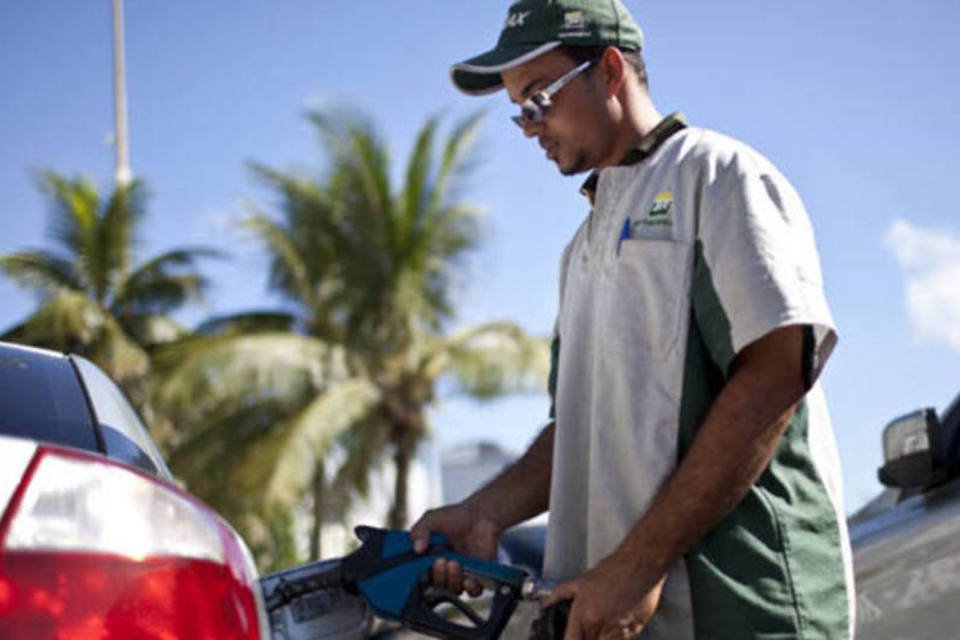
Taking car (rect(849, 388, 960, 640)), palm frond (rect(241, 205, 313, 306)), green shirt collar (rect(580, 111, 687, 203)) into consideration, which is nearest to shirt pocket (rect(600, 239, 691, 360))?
green shirt collar (rect(580, 111, 687, 203))

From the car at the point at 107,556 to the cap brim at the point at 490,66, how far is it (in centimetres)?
112

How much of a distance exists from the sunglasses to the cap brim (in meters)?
0.06

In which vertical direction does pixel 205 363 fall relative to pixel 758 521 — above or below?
below

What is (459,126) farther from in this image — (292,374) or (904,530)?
(904,530)

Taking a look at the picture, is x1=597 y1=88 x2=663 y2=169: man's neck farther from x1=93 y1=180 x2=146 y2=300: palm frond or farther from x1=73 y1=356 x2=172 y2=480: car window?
x1=93 y1=180 x2=146 y2=300: palm frond

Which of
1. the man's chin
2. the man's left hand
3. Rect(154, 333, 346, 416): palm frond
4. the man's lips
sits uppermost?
→ the man's lips

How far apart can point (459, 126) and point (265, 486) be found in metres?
5.58

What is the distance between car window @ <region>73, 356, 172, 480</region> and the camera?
1960 millimetres

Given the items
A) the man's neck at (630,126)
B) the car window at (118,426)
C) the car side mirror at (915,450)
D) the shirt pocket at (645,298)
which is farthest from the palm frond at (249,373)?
the shirt pocket at (645,298)

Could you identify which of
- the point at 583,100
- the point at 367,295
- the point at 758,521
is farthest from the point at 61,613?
the point at 367,295

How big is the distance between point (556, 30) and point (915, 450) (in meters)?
1.63

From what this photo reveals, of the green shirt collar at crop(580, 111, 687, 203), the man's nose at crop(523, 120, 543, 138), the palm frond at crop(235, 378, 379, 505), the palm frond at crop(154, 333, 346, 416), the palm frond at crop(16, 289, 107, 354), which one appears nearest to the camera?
the green shirt collar at crop(580, 111, 687, 203)

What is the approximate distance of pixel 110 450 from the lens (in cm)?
192

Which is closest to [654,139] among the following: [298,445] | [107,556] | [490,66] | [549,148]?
[549,148]
